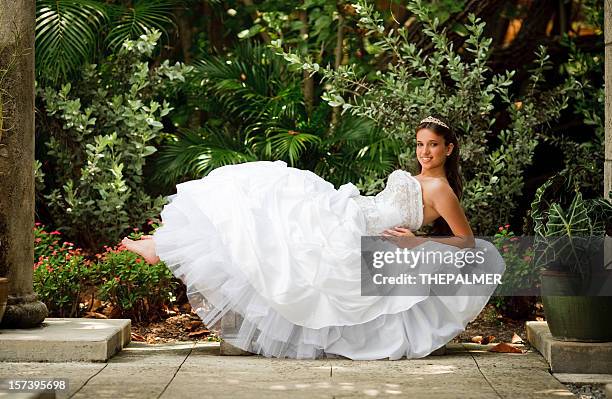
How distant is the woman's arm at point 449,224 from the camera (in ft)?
19.2

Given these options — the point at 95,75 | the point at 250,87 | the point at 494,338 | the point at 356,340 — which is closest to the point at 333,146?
the point at 250,87

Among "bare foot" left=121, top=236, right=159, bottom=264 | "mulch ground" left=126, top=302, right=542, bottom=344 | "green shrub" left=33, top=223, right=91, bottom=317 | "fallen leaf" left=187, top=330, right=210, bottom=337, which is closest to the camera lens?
"bare foot" left=121, top=236, right=159, bottom=264

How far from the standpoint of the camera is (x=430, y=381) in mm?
4930

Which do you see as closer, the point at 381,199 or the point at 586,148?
the point at 381,199

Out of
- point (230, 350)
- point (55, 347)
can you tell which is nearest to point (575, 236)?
point (230, 350)

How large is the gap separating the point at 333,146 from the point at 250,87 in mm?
999

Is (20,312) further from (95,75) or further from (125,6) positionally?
(125,6)

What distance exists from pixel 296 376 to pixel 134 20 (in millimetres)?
5034

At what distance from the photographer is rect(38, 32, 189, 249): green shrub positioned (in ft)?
27.6

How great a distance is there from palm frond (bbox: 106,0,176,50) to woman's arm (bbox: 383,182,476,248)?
13.1 feet

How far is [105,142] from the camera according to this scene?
8250 millimetres

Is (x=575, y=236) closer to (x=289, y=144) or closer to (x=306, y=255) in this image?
(x=306, y=255)

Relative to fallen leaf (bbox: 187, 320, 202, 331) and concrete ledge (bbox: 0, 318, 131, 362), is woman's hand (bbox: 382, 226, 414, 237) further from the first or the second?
fallen leaf (bbox: 187, 320, 202, 331)

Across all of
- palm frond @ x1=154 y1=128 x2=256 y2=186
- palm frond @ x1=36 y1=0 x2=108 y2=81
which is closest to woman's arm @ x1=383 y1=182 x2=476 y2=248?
palm frond @ x1=154 y1=128 x2=256 y2=186
